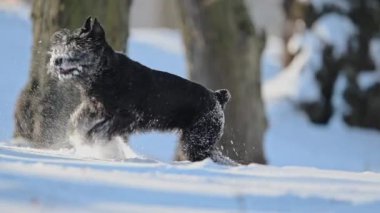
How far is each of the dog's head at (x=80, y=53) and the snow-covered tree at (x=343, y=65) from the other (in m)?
11.7

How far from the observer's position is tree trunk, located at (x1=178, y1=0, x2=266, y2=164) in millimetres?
12531

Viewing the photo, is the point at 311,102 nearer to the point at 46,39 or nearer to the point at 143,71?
the point at 46,39

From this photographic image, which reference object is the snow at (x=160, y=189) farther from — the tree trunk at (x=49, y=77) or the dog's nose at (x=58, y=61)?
the tree trunk at (x=49, y=77)

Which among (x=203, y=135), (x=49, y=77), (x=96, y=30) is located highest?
(x=96, y=30)

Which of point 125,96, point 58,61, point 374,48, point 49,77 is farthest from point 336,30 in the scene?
point 58,61

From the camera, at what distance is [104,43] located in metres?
6.72

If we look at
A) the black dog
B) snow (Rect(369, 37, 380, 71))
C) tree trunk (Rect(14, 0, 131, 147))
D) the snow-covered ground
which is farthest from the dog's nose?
snow (Rect(369, 37, 380, 71))

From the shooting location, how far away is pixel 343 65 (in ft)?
58.6

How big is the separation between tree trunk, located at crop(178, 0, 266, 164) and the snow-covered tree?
18.1 ft

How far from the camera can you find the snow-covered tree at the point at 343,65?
58.4ft

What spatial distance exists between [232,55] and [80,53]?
622 centimetres

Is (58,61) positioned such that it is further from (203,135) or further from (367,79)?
(367,79)

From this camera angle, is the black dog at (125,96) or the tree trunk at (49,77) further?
the tree trunk at (49,77)

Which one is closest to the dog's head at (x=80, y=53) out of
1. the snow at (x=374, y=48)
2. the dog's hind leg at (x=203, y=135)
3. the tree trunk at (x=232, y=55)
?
the dog's hind leg at (x=203, y=135)
